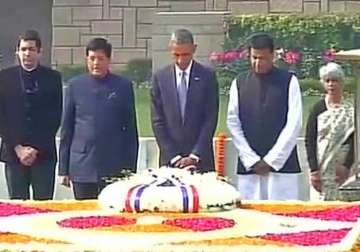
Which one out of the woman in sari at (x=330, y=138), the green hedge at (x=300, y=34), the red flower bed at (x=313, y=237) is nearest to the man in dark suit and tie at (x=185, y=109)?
the woman in sari at (x=330, y=138)

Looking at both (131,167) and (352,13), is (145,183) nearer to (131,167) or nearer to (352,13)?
(131,167)

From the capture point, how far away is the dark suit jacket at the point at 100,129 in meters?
7.10

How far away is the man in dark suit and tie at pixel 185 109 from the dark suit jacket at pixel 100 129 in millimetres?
185

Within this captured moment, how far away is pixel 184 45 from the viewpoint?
694 cm

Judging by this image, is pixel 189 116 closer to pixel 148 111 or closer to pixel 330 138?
pixel 330 138

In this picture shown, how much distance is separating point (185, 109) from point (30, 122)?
987 mm

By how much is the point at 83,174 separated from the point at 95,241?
2668mm

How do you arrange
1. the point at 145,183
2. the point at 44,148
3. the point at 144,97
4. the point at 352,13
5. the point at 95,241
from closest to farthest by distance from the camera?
the point at 95,241
the point at 145,183
the point at 44,148
the point at 144,97
the point at 352,13

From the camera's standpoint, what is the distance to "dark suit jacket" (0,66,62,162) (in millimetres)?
7395

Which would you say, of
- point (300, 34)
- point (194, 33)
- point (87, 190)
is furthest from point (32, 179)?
point (300, 34)

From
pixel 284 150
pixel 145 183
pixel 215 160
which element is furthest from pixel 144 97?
pixel 145 183

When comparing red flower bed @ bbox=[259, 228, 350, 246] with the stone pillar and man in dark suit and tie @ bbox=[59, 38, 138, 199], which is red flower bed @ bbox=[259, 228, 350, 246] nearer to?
man in dark suit and tie @ bbox=[59, 38, 138, 199]

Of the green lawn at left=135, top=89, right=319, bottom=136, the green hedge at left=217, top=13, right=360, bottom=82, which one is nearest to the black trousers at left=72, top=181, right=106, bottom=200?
the green lawn at left=135, top=89, right=319, bottom=136

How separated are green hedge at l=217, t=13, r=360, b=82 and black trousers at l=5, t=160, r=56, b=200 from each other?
491cm
